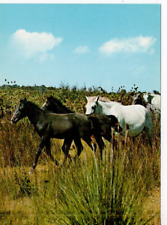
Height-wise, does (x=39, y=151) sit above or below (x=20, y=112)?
below

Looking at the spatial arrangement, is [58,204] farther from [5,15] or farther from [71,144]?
[5,15]

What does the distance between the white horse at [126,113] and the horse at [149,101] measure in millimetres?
59

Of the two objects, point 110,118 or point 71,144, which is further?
point 110,118

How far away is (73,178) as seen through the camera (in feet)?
8.04

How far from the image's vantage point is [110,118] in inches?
122

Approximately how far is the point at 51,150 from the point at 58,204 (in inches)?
21.3

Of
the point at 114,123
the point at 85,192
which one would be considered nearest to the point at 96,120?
the point at 114,123

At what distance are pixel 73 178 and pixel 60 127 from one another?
1.94 ft

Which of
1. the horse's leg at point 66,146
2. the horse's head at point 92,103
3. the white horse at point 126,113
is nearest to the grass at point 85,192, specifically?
the horse's leg at point 66,146

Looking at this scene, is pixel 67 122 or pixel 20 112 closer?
pixel 20 112

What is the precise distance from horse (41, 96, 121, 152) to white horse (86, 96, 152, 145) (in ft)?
0.26

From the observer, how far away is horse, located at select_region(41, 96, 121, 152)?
2891mm

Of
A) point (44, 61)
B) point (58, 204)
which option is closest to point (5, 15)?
point (44, 61)

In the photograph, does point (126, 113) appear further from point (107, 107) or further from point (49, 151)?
point (49, 151)
